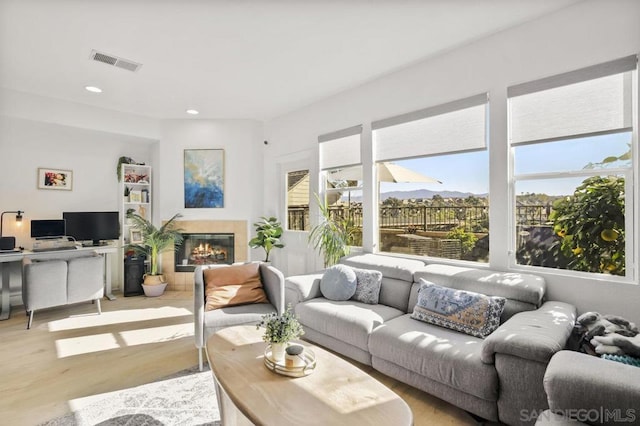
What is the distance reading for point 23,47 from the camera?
295 centimetres

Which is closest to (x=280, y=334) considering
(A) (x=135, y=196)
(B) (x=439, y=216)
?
(B) (x=439, y=216)

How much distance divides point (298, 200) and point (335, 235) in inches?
55.6

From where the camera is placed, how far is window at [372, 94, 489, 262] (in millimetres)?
3023

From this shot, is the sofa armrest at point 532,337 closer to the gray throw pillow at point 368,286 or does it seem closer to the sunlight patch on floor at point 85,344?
the gray throw pillow at point 368,286

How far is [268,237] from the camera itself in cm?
498

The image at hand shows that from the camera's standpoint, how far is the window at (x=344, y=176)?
13.5 ft

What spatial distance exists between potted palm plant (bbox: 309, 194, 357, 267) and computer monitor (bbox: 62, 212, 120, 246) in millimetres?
3237

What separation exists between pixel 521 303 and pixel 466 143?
59.6 inches

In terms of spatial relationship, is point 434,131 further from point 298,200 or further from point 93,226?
point 93,226

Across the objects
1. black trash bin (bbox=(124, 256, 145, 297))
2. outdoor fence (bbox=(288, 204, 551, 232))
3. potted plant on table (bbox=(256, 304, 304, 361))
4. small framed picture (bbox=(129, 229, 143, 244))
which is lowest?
black trash bin (bbox=(124, 256, 145, 297))

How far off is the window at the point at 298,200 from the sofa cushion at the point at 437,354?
2.68 meters

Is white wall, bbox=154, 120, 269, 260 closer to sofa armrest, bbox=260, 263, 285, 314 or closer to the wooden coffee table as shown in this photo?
sofa armrest, bbox=260, 263, 285, 314

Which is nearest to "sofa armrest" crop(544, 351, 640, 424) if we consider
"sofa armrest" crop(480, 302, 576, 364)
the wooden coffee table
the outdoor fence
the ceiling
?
"sofa armrest" crop(480, 302, 576, 364)

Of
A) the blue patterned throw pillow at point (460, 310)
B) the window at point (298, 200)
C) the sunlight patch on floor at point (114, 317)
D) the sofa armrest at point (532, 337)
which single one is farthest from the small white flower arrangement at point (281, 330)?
the window at point (298, 200)
